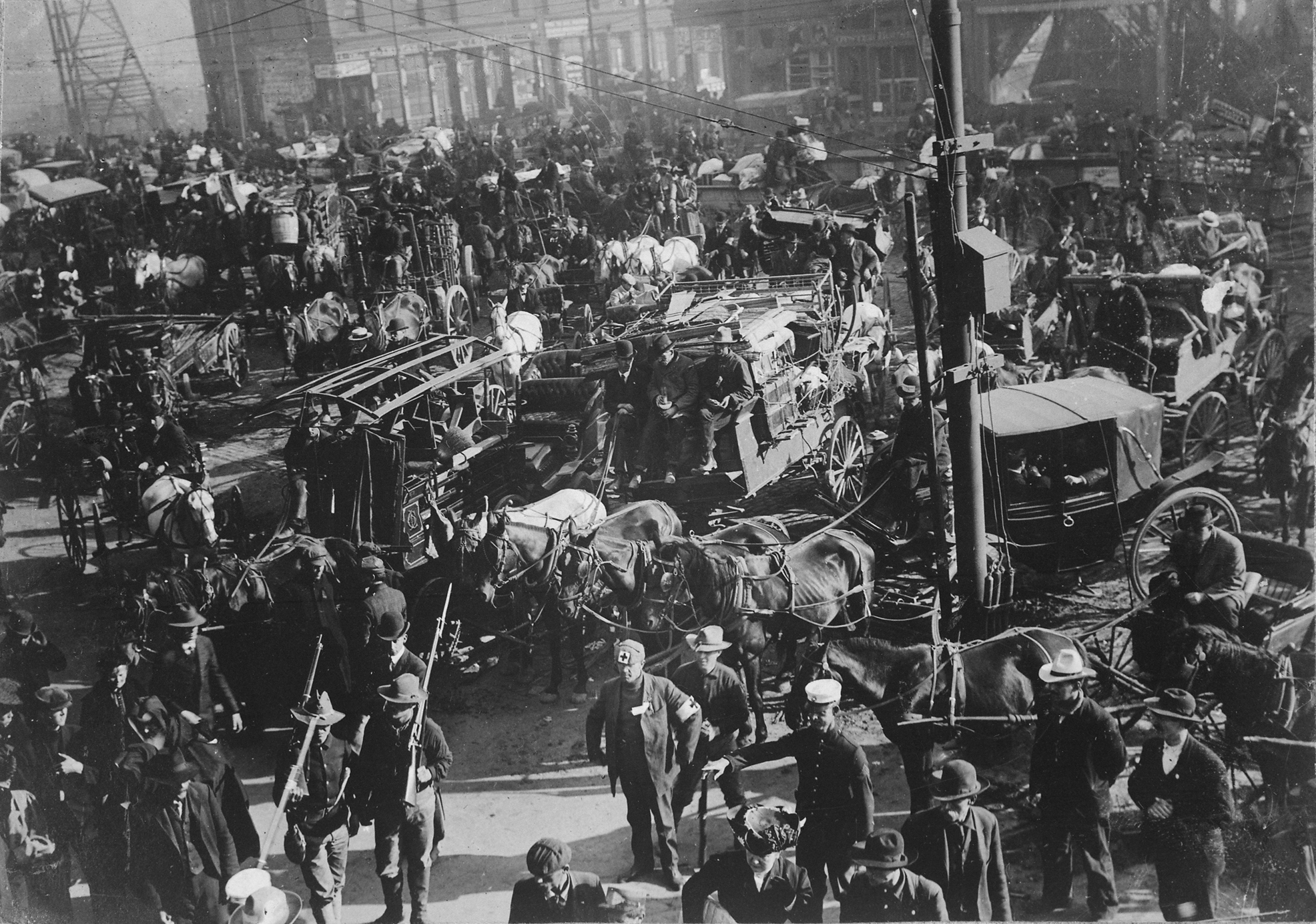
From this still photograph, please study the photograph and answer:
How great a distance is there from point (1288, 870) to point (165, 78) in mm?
10036

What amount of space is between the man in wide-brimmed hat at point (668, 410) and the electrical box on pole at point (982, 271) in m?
3.47

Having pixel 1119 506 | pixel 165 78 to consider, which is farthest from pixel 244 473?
pixel 1119 506

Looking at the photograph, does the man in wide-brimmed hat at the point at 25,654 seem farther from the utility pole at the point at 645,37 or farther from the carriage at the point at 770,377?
the utility pole at the point at 645,37

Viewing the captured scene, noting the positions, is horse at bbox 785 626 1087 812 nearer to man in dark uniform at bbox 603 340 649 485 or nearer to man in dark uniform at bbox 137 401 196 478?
man in dark uniform at bbox 603 340 649 485

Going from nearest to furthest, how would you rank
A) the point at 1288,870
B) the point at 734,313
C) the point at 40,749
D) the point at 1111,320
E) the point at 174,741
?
the point at 1288,870 → the point at 174,741 → the point at 40,749 → the point at 1111,320 → the point at 734,313

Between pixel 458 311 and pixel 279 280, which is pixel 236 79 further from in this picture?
pixel 458 311

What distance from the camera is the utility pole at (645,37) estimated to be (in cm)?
890

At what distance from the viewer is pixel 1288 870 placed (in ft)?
21.4

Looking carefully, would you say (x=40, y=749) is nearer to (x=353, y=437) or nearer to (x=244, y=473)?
(x=244, y=473)

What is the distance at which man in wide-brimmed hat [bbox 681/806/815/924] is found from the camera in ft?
19.9

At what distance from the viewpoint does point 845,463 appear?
33.4 feet

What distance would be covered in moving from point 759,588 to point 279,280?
5.94m

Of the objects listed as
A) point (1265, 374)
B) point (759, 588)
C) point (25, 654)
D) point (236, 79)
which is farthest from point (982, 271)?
point (25, 654)

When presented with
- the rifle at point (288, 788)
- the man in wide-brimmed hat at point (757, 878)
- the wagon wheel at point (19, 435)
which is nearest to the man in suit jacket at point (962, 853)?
the man in wide-brimmed hat at point (757, 878)
